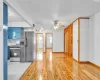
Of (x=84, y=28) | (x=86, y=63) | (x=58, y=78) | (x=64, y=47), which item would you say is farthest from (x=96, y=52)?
(x=64, y=47)

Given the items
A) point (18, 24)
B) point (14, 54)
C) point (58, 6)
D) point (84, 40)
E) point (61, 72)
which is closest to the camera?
point (58, 6)

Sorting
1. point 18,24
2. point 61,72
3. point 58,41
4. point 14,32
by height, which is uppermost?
point 18,24

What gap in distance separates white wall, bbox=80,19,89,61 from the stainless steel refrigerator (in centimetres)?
278

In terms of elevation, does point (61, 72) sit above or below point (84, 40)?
below

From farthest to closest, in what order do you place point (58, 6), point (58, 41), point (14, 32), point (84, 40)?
point (58, 41) < point (14, 32) < point (84, 40) < point (58, 6)

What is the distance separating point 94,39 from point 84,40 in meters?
0.88

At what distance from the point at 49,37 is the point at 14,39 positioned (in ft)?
39.8

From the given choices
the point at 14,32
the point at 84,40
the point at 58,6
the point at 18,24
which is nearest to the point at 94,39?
the point at 84,40

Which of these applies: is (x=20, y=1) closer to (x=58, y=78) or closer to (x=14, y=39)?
(x=58, y=78)

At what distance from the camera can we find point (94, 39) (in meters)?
6.39

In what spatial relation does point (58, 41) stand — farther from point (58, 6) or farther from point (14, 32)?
point (58, 6)

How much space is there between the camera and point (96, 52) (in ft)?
20.0

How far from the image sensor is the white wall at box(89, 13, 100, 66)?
19.5 ft

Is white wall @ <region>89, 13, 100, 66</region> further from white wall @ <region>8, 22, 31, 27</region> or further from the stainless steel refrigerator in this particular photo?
white wall @ <region>8, 22, 31, 27</region>
